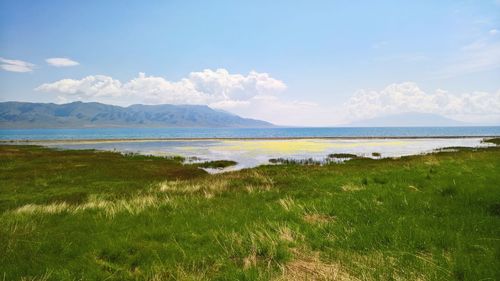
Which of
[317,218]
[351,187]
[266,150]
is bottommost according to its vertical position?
[266,150]

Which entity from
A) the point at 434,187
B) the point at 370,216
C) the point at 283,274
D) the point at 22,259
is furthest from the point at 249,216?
the point at 434,187

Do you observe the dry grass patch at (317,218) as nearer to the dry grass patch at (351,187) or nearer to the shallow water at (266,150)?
the dry grass patch at (351,187)

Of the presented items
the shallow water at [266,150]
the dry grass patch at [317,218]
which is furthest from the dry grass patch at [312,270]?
the shallow water at [266,150]

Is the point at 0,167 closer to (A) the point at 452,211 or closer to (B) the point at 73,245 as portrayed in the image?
(B) the point at 73,245

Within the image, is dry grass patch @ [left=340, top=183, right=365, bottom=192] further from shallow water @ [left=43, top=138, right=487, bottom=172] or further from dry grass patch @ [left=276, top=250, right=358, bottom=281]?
shallow water @ [left=43, top=138, right=487, bottom=172]

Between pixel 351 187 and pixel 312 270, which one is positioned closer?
pixel 312 270

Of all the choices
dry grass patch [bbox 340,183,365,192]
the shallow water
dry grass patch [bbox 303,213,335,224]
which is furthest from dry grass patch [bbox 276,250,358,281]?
the shallow water

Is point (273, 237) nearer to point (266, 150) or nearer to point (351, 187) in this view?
point (351, 187)

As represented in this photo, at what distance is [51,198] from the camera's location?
70.0 ft

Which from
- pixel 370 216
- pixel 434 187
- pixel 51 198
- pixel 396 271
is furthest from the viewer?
pixel 51 198

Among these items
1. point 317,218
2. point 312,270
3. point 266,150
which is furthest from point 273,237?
point 266,150

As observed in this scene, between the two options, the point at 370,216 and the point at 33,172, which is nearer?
the point at 370,216

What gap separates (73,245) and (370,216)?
371 inches

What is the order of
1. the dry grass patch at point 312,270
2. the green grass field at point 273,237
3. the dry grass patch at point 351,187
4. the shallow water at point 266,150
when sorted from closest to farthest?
1. the dry grass patch at point 312,270
2. the green grass field at point 273,237
3. the dry grass patch at point 351,187
4. the shallow water at point 266,150
